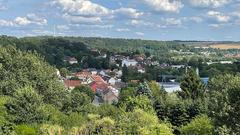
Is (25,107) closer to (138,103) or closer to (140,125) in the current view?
(138,103)

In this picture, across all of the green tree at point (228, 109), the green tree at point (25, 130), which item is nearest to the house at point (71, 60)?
the green tree at point (25, 130)

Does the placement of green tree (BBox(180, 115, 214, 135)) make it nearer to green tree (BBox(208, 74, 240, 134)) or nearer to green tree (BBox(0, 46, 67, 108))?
green tree (BBox(208, 74, 240, 134))

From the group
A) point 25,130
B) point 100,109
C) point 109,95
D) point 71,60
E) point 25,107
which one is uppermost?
point 25,107

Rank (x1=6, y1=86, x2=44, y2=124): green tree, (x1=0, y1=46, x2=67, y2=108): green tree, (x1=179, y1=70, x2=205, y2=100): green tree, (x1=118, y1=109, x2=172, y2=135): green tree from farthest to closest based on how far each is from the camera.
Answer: (x1=179, y1=70, x2=205, y2=100): green tree, (x1=0, y1=46, x2=67, y2=108): green tree, (x1=6, y1=86, x2=44, y2=124): green tree, (x1=118, y1=109, x2=172, y2=135): green tree

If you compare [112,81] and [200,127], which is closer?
[200,127]

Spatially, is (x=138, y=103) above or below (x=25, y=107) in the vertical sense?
below

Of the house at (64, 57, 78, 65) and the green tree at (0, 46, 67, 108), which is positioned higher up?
the green tree at (0, 46, 67, 108)

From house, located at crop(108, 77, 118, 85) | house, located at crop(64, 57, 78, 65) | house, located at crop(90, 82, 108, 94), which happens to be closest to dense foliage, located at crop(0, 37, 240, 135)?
house, located at crop(90, 82, 108, 94)

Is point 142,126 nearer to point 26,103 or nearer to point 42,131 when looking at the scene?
point 42,131

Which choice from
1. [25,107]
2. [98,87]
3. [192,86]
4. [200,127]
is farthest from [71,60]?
[200,127]

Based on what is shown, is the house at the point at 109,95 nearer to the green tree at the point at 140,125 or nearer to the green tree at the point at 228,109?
the green tree at the point at 140,125

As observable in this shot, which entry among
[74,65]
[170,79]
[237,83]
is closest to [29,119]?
[237,83]
